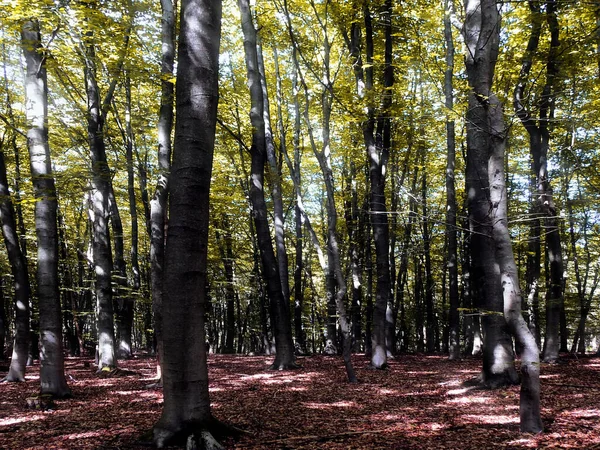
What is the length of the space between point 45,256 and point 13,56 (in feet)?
40.6

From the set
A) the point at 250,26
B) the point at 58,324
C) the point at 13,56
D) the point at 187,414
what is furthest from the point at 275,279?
the point at 13,56

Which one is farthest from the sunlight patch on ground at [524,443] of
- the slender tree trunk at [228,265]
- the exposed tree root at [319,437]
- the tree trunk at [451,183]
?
the slender tree trunk at [228,265]

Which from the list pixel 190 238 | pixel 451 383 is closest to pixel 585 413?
pixel 451 383

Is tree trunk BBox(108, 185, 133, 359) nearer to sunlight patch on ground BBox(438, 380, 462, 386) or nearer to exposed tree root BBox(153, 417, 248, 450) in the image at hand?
sunlight patch on ground BBox(438, 380, 462, 386)

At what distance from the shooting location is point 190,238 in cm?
444

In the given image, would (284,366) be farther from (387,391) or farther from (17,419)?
(17,419)

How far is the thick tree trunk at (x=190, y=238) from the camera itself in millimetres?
4297

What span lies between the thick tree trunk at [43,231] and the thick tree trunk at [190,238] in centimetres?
447

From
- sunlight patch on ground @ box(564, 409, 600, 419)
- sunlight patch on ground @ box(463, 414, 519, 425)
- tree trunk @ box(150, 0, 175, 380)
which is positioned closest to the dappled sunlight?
tree trunk @ box(150, 0, 175, 380)

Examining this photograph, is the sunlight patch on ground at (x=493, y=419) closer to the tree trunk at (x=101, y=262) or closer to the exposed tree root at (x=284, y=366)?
the exposed tree root at (x=284, y=366)

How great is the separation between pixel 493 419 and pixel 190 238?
4.71 metres

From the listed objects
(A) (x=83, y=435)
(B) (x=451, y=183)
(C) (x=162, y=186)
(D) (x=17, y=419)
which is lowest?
(D) (x=17, y=419)

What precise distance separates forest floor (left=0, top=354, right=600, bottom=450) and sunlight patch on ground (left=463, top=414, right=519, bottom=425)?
1 centimetres

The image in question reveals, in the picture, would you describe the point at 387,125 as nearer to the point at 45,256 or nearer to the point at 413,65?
the point at 413,65
